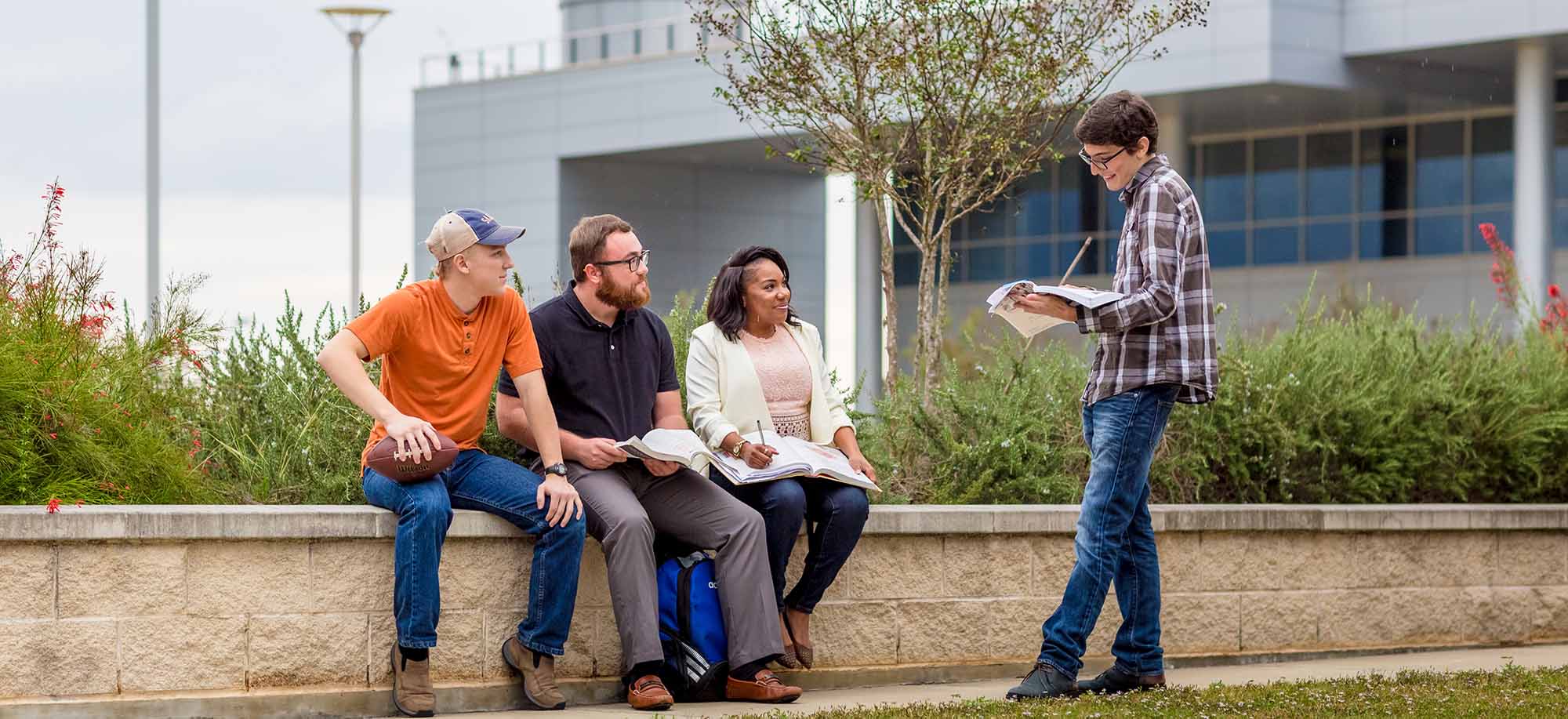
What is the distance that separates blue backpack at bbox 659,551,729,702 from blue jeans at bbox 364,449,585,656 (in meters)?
0.34

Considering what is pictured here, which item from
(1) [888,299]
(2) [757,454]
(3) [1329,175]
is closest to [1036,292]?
(2) [757,454]

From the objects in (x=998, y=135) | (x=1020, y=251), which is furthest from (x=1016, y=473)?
Answer: (x=1020, y=251)

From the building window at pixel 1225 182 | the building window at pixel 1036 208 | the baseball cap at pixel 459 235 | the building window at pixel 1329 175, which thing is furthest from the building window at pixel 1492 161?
the baseball cap at pixel 459 235

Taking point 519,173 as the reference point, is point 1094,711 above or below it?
below

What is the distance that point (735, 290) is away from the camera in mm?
7176

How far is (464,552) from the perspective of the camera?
21.7ft

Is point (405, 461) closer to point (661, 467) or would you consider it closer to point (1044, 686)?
point (661, 467)

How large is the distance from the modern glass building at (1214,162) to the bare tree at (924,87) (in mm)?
14709

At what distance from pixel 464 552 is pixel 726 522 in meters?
0.89

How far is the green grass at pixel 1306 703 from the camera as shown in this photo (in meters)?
6.20

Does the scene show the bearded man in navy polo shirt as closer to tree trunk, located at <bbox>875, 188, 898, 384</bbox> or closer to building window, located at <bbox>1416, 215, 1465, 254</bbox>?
tree trunk, located at <bbox>875, 188, 898, 384</bbox>

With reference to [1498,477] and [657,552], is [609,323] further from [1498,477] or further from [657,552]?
[1498,477]

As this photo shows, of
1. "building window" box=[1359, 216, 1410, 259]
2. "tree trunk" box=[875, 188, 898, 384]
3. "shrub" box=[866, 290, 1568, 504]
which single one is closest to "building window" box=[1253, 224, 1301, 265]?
"building window" box=[1359, 216, 1410, 259]

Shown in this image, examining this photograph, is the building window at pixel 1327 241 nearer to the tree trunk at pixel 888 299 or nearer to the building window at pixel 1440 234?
the building window at pixel 1440 234
